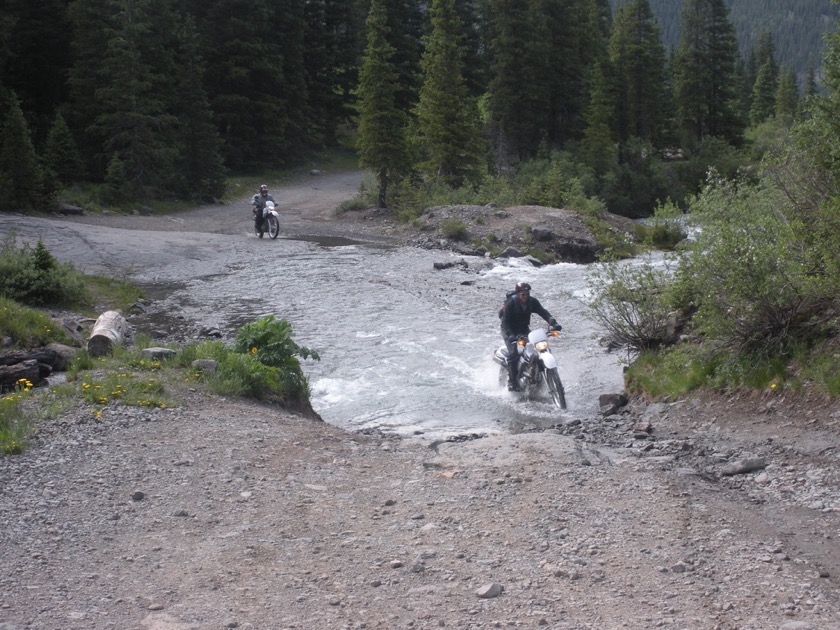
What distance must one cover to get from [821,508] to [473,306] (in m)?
12.4

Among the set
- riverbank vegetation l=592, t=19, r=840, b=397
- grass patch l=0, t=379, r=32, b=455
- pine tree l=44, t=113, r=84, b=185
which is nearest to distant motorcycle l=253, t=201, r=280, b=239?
pine tree l=44, t=113, r=84, b=185

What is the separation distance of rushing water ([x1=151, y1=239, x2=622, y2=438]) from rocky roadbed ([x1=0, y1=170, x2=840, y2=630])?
2.52m

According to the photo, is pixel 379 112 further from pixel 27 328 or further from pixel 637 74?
pixel 637 74

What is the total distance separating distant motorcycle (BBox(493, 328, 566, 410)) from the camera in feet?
38.7

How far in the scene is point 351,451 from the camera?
897 centimetres

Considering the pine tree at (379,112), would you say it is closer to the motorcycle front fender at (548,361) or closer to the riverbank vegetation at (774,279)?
the motorcycle front fender at (548,361)

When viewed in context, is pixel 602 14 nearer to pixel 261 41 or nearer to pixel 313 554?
pixel 261 41

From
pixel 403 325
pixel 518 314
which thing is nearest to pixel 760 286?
pixel 518 314

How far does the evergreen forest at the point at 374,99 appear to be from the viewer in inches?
1378

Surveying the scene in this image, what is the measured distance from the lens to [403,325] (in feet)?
56.5

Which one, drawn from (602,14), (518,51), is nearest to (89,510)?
(518,51)

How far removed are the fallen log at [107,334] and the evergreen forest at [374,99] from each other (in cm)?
1551

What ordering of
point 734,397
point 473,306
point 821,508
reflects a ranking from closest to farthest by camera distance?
point 821,508 → point 734,397 → point 473,306

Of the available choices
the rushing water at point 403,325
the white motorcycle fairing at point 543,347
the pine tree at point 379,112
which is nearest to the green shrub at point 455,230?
the rushing water at point 403,325
